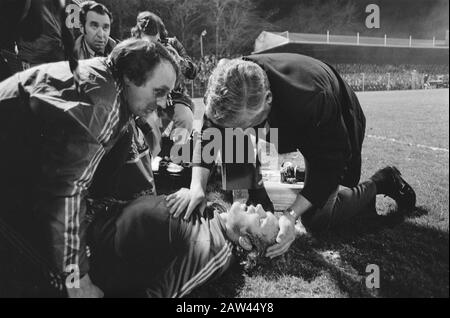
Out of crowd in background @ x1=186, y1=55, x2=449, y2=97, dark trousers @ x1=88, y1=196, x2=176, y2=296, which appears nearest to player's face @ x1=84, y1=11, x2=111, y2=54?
dark trousers @ x1=88, y1=196, x2=176, y2=296

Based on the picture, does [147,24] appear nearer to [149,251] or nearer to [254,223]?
[254,223]

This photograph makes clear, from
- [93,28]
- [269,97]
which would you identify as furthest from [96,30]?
[269,97]

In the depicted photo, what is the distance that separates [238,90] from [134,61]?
497 mm

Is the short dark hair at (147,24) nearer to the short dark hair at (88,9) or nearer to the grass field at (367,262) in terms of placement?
the short dark hair at (88,9)

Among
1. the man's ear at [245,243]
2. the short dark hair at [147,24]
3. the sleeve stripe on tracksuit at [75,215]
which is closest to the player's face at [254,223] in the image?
the man's ear at [245,243]

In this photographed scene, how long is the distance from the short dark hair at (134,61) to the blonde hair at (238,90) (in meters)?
0.34

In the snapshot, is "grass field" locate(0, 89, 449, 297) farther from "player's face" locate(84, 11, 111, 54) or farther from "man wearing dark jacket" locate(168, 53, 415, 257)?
"player's face" locate(84, 11, 111, 54)

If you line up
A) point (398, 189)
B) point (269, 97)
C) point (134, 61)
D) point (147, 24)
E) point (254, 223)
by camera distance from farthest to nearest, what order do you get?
point (147, 24), point (398, 189), point (254, 223), point (269, 97), point (134, 61)

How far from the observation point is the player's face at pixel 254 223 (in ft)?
6.59

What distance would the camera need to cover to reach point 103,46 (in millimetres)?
3736

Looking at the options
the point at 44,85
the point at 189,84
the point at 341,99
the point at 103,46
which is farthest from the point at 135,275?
the point at 189,84

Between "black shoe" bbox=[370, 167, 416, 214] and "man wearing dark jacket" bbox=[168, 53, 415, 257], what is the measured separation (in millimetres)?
691

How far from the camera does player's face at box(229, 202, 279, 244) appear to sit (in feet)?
6.59

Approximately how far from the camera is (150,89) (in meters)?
1.70
